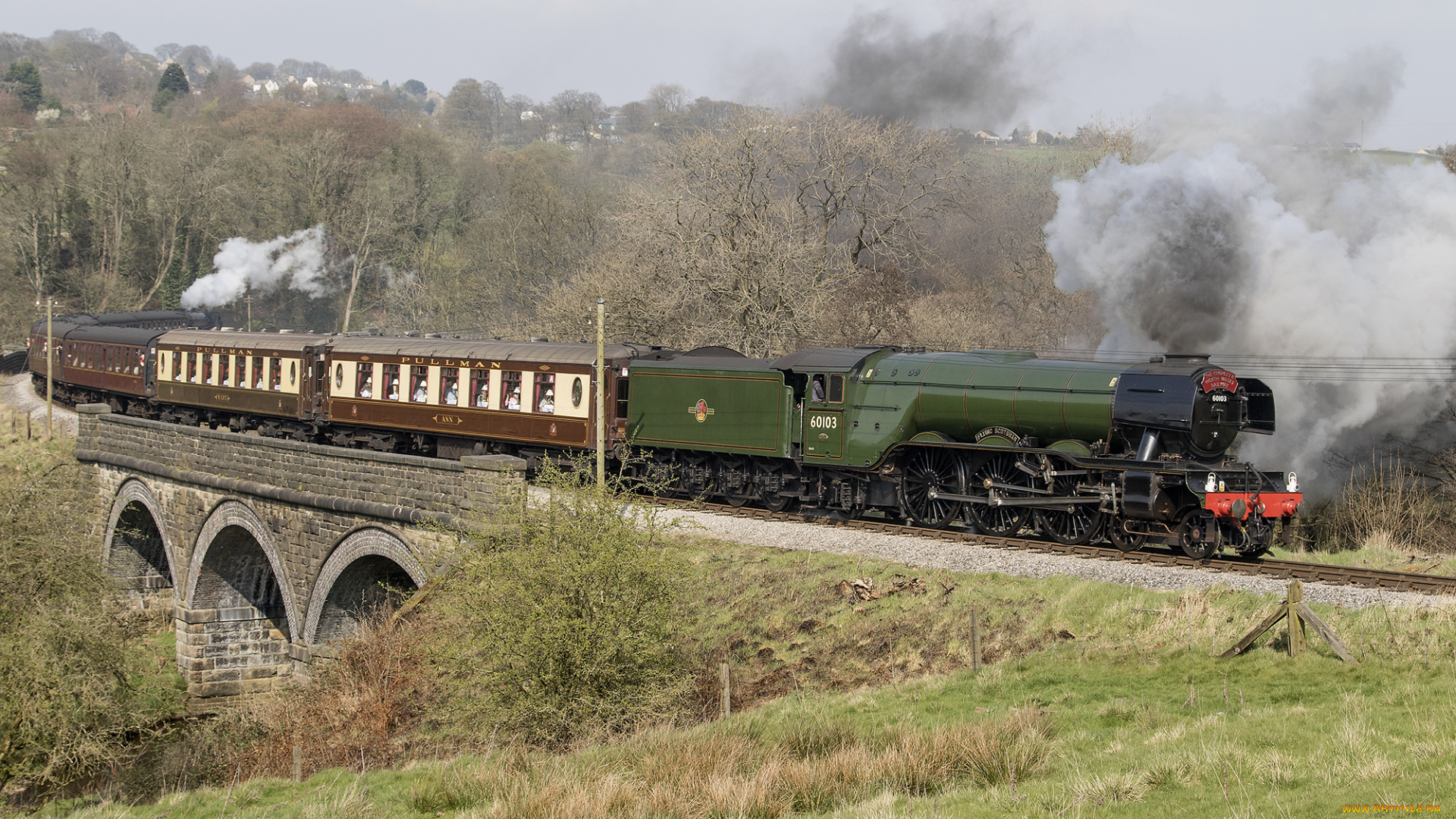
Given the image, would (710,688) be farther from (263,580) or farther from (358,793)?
(263,580)

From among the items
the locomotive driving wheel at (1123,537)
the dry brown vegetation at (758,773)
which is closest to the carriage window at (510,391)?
the locomotive driving wheel at (1123,537)

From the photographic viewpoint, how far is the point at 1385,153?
33281mm

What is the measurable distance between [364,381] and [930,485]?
1699 cm

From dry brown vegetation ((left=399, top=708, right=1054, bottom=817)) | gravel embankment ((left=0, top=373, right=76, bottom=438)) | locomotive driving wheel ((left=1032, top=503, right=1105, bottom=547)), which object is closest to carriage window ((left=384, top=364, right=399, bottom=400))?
locomotive driving wheel ((left=1032, top=503, right=1105, bottom=547))

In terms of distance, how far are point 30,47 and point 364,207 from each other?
145806mm

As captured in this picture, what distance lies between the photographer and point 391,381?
29.2 meters

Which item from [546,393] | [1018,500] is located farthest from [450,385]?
[1018,500]

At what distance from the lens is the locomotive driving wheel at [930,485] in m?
19.6

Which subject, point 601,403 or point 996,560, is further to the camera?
point 601,403

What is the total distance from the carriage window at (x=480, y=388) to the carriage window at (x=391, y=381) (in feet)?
10.0

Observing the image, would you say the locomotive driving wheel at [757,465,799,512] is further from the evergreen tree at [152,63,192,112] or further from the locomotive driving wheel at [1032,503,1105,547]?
the evergreen tree at [152,63,192,112]

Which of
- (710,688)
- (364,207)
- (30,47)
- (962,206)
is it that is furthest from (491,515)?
(30,47)

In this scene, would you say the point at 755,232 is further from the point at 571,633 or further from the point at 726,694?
the point at 726,694

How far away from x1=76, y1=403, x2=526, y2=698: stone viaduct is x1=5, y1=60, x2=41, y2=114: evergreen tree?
111 metres
